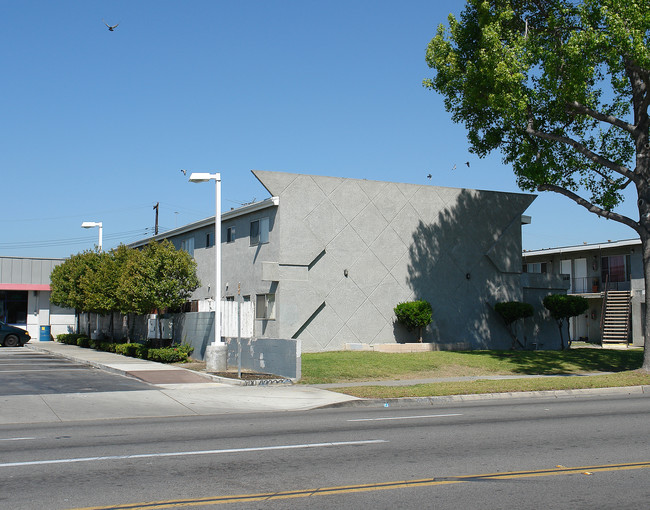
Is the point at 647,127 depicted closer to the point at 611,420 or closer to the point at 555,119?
the point at 555,119

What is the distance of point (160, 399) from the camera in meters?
17.0

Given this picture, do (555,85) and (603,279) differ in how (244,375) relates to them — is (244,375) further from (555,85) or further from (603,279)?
(603,279)

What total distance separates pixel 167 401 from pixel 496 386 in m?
8.57

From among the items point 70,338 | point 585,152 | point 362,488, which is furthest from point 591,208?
point 70,338

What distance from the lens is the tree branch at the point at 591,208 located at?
24.0m

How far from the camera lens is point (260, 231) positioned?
30219 mm

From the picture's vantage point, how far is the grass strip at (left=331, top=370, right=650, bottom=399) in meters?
17.4

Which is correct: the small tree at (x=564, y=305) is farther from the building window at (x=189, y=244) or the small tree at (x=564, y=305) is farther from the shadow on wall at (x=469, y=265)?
the building window at (x=189, y=244)

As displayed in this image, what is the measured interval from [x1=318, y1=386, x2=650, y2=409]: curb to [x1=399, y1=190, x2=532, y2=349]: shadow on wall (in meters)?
12.1

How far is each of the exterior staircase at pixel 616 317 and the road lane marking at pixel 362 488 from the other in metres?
35.3

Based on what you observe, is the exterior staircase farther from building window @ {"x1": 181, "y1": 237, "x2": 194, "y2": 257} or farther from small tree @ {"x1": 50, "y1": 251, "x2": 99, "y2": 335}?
small tree @ {"x1": 50, "y1": 251, "x2": 99, "y2": 335}

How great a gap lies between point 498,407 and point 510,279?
63.7 ft

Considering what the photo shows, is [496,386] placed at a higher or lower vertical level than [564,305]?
lower

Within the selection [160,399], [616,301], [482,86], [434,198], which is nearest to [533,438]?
[160,399]
